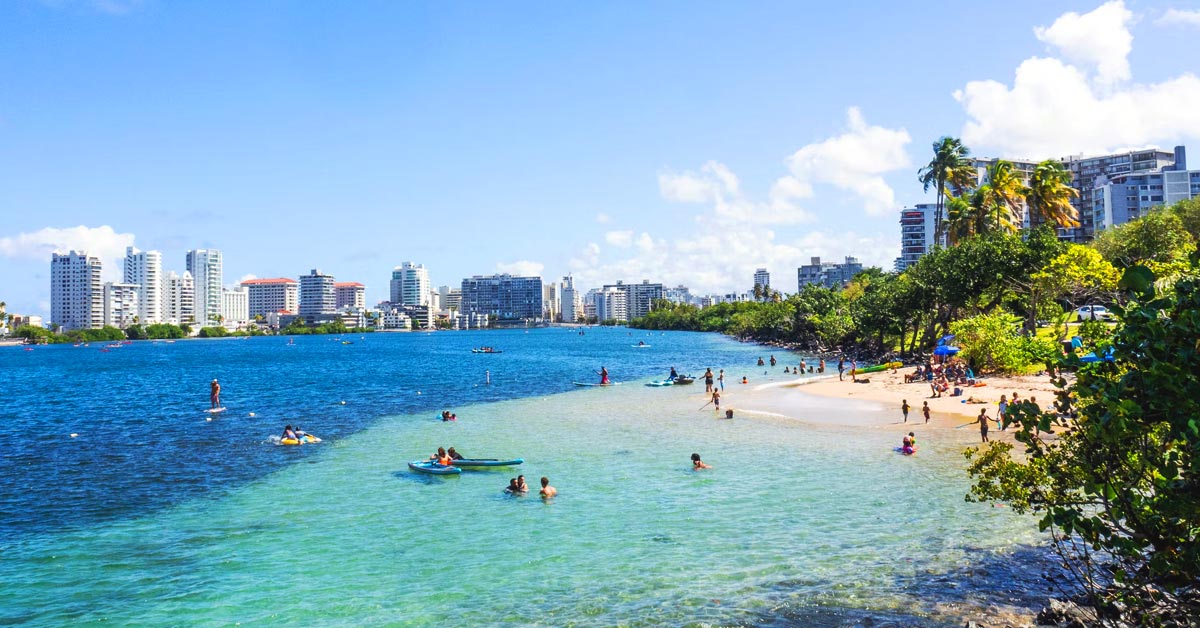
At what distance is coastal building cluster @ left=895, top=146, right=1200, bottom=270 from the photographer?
438 feet

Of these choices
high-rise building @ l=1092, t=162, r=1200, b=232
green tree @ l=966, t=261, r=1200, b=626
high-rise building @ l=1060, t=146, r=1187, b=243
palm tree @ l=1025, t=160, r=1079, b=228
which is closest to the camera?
green tree @ l=966, t=261, r=1200, b=626

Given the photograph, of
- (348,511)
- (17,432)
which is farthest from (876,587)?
(17,432)

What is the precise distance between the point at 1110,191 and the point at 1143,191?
519 cm

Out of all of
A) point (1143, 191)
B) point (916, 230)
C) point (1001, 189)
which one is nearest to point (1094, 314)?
point (1001, 189)

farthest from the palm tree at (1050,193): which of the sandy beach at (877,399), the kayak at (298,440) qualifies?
the kayak at (298,440)

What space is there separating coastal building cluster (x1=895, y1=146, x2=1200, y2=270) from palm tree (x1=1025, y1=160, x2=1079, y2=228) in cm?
4423

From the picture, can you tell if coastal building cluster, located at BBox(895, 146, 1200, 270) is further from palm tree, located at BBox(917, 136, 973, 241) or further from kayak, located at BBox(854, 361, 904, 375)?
kayak, located at BBox(854, 361, 904, 375)

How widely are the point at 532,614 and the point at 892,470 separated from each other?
54.6 feet

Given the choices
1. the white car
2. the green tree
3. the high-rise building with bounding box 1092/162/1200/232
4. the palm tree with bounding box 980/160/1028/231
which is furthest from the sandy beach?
the high-rise building with bounding box 1092/162/1200/232

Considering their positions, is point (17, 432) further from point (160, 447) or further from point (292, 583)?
point (292, 583)

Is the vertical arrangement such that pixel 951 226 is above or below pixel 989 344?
above

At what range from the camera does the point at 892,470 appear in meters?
25.8

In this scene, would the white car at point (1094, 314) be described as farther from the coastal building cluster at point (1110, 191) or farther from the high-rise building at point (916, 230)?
the high-rise building at point (916, 230)

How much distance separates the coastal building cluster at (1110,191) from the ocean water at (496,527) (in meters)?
90.3
